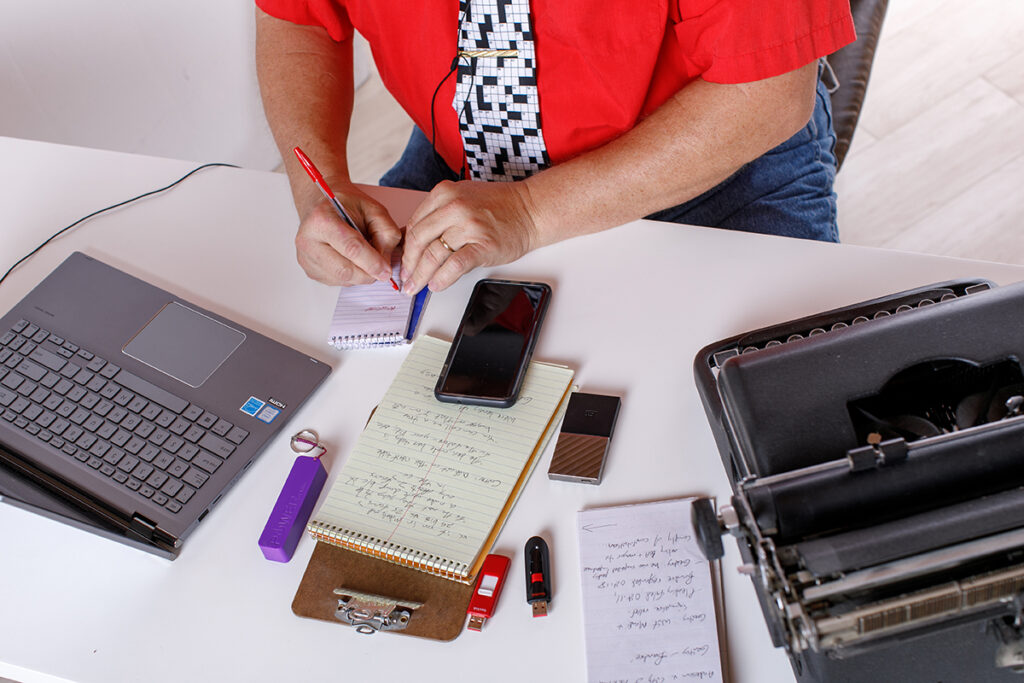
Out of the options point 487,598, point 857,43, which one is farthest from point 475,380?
point 857,43

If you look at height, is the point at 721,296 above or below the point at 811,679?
above

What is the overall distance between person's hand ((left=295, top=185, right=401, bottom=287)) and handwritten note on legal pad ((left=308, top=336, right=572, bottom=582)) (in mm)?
161

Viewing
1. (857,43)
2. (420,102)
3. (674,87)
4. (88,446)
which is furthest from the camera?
(857,43)

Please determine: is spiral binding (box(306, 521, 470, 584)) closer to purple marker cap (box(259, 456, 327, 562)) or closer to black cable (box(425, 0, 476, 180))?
purple marker cap (box(259, 456, 327, 562))

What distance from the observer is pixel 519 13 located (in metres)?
1.10

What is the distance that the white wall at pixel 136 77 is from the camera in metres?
1.85

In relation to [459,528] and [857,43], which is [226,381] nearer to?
[459,528]

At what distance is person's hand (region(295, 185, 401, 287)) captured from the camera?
1087 mm

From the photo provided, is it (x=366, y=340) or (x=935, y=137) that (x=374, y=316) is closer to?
(x=366, y=340)

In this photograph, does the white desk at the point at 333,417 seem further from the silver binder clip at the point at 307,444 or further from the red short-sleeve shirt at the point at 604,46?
the red short-sleeve shirt at the point at 604,46

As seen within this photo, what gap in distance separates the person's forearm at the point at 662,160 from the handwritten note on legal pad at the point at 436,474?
0.23 meters

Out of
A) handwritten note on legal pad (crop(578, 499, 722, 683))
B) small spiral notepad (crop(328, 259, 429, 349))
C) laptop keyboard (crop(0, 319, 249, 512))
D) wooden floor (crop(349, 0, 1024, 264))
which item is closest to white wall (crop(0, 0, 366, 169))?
wooden floor (crop(349, 0, 1024, 264))

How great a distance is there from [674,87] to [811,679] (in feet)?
2.58

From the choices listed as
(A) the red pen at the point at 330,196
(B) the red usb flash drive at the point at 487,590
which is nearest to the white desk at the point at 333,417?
(B) the red usb flash drive at the point at 487,590
